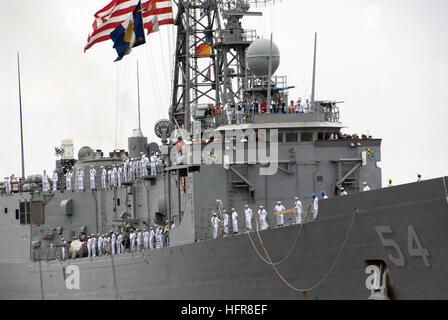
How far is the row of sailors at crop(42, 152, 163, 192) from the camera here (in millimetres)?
32938

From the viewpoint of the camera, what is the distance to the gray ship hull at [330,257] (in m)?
20.2

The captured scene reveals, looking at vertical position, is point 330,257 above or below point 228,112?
below

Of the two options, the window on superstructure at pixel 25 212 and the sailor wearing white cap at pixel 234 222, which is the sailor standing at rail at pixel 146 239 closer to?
the sailor wearing white cap at pixel 234 222

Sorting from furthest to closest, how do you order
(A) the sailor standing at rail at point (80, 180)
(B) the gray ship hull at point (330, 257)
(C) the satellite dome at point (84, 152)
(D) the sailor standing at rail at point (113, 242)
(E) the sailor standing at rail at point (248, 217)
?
(C) the satellite dome at point (84, 152)
(A) the sailor standing at rail at point (80, 180)
(D) the sailor standing at rail at point (113, 242)
(E) the sailor standing at rail at point (248, 217)
(B) the gray ship hull at point (330, 257)

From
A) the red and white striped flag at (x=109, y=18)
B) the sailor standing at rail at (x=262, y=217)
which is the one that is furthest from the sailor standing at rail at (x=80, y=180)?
the sailor standing at rail at (x=262, y=217)

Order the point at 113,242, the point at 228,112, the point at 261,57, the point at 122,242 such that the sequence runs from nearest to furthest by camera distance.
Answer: the point at 228,112 < the point at 261,57 < the point at 113,242 < the point at 122,242

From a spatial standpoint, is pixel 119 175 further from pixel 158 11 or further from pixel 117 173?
pixel 158 11

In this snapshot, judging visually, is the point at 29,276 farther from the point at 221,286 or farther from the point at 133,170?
the point at 221,286

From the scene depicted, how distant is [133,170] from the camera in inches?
1348

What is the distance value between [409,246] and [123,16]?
17298mm

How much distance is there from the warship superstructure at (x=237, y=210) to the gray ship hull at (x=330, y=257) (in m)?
0.03

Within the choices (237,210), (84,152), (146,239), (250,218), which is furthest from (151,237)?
(84,152)

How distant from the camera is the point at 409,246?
20562 mm

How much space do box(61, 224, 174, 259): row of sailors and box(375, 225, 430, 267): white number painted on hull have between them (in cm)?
957
